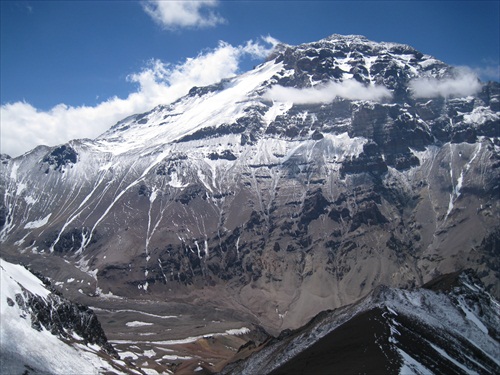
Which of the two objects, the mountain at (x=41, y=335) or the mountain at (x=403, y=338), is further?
the mountain at (x=41, y=335)

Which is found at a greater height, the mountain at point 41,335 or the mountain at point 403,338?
the mountain at point 403,338

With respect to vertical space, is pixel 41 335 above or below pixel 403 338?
below

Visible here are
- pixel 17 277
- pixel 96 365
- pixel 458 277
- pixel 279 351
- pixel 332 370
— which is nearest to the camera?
pixel 332 370

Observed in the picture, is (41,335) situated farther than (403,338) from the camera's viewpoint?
Yes

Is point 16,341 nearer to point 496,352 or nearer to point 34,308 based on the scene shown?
point 34,308

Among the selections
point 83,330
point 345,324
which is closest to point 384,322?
point 345,324
